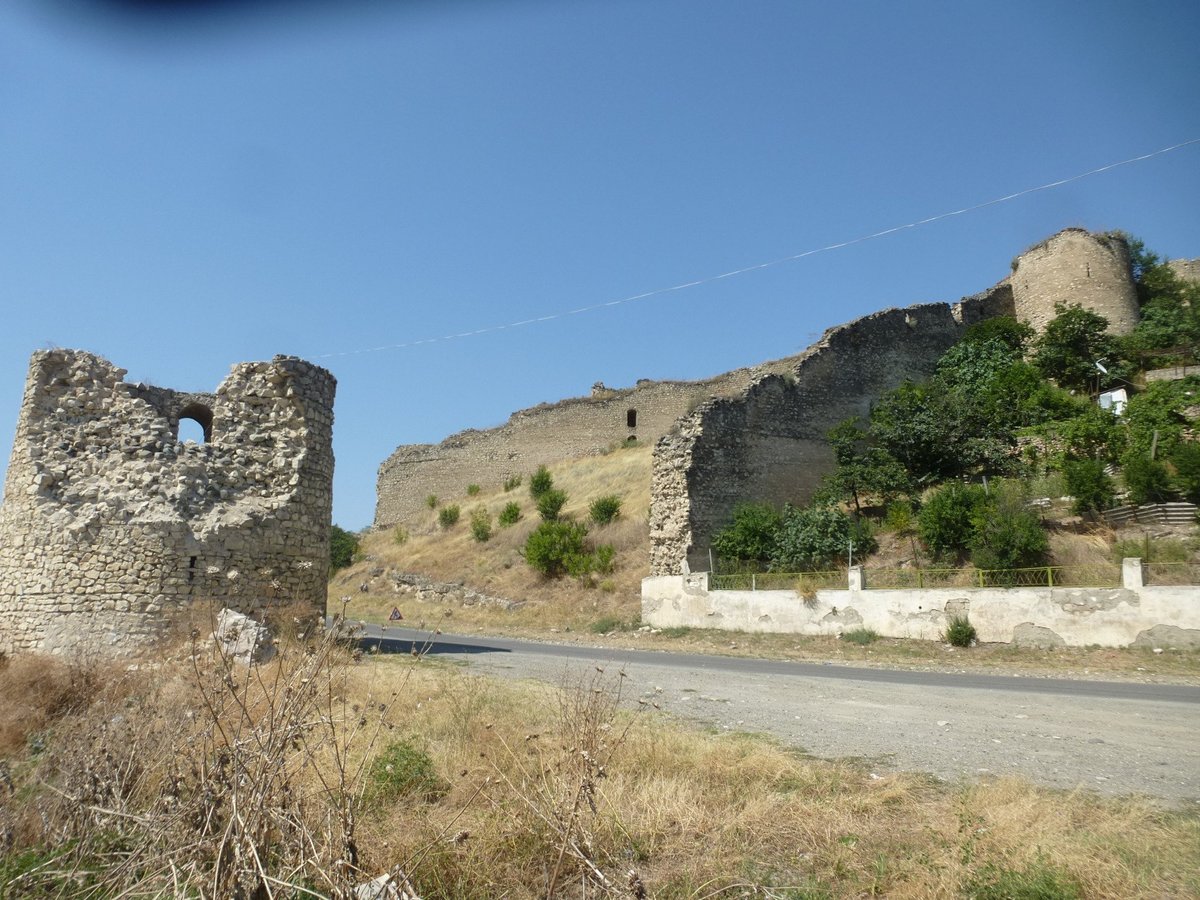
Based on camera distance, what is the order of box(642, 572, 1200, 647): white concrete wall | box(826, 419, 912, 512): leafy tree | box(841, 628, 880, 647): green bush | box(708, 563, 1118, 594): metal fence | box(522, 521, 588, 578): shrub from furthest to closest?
1. box(522, 521, 588, 578): shrub
2. box(826, 419, 912, 512): leafy tree
3. box(841, 628, 880, 647): green bush
4. box(708, 563, 1118, 594): metal fence
5. box(642, 572, 1200, 647): white concrete wall

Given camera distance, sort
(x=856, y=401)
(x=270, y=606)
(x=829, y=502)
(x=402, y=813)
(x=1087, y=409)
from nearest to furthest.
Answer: (x=402, y=813) → (x=270, y=606) → (x=829, y=502) → (x=1087, y=409) → (x=856, y=401)

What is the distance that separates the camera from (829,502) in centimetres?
2117

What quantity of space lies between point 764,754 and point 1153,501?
1516cm

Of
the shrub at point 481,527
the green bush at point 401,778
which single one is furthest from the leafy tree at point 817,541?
the green bush at point 401,778

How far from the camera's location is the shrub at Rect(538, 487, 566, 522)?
2927 centimetres

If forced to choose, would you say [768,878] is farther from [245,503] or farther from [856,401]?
[856,401]

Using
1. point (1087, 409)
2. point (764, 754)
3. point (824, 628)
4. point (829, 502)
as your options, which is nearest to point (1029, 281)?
point (1087, 409)

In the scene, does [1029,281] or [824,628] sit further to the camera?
[1029,281]

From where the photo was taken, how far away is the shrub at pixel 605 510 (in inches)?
1064

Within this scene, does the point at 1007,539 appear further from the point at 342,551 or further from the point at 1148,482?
the point at 342,551

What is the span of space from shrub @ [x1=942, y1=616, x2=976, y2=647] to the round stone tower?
67.7 ft

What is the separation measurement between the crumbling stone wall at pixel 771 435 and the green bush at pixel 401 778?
50.4ft

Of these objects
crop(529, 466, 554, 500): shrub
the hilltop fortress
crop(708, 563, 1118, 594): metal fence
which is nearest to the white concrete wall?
crop(708, 563, 1118, 594): metal fence

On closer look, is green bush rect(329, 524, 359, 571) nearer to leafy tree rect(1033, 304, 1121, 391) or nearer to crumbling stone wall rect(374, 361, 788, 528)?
crumbling stone wall rect(374, 361, 788, 528)
